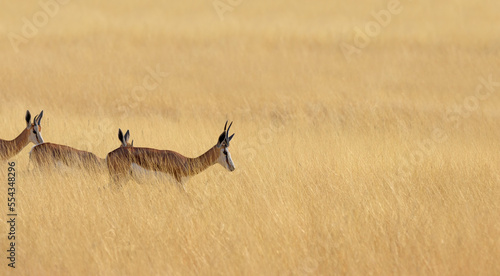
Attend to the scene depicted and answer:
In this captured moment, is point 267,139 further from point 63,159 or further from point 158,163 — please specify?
point 63,159

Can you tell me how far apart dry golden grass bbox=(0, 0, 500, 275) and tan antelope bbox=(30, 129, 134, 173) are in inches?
5.7

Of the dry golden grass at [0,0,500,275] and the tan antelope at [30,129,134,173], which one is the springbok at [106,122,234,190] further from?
the tan antelope at [30,129,134,173]

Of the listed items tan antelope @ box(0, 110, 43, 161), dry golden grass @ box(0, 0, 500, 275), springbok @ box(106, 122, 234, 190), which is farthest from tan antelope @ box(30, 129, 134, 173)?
tan antelope @ box(0, 110, 43, 161)

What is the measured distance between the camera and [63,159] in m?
7.44

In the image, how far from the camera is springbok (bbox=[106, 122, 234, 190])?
6957 millimetres

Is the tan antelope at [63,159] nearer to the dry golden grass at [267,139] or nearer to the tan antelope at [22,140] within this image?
the dry golden grass at [267,139]

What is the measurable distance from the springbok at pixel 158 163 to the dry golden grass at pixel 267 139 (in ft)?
0.65

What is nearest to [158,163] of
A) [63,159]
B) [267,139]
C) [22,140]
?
[63,159]

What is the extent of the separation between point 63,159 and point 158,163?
3.83 feet

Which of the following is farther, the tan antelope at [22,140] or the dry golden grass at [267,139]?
the tan antelope at [22,140]

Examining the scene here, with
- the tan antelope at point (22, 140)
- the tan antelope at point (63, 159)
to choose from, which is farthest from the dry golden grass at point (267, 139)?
the tan antelope at point (22, 140)

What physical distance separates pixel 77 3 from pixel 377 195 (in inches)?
978

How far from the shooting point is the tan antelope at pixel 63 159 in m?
7.43

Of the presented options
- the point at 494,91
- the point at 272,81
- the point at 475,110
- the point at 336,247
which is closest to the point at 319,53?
the point at 272,81
